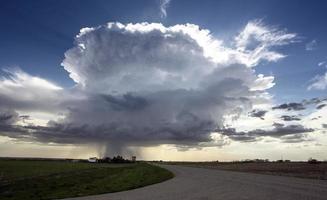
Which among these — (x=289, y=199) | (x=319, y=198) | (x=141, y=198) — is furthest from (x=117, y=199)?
(x=319, y=198)

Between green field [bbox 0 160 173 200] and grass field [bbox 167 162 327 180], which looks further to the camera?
grass field [bbox 167 162 327 180]

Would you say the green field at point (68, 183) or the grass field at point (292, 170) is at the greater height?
the grass field at point (292, 170)

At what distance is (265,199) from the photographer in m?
20.5

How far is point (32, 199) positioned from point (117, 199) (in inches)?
319

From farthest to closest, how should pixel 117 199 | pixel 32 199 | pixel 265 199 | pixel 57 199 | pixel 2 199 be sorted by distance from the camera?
1. pixel 2 199
2. pixel 32 199
3. pixel 57 199
4. pixel 117 199
5. pixel 265 199

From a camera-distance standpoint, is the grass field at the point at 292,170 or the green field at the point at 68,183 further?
the grass field at the point at 292,170

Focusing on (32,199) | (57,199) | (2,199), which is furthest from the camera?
(2,199)

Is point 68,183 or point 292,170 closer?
point 68,183

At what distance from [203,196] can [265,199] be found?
3.60 metres

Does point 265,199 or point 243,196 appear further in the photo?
point 243,196

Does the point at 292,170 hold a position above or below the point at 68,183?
above

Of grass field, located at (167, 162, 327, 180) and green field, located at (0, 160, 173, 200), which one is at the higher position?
grass field, located at (167, 162, 327, 180)

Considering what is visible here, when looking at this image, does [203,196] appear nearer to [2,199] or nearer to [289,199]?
[289,199]

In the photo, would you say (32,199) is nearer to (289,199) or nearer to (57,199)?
(57,199)
